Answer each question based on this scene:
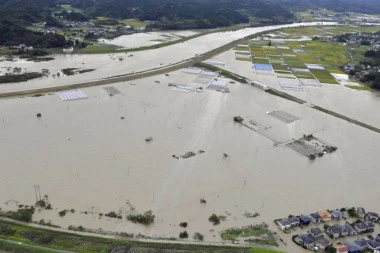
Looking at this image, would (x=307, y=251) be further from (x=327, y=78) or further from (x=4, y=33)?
(x=4, y=33)

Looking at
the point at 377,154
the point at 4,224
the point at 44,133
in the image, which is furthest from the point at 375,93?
the point at 4,224

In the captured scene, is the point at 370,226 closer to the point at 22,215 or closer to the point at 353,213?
the point at 353,213

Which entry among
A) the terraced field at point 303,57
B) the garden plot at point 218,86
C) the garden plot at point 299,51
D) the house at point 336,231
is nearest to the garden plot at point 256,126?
the garden plot at point 218,86

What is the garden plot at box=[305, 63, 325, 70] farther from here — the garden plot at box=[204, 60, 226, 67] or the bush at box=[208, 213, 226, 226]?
the bush at box=[208, 213, 226, 226]

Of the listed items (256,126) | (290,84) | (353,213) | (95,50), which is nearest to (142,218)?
(353,213)

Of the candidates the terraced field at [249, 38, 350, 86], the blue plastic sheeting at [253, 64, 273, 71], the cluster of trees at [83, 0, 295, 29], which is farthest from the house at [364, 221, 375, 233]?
the cluster of trees at [83, 0, 295, 29]

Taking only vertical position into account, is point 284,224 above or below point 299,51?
below
